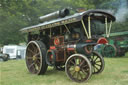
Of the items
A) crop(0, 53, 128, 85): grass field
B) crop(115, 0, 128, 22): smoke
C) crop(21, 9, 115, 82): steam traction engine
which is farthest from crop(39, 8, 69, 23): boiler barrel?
crop(115, 0, 128, 22): smoke

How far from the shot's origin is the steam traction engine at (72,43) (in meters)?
4.91

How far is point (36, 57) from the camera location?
627 cm

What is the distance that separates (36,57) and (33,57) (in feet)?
0.50

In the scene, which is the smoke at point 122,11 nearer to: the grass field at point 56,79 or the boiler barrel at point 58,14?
the grass field at point 56,79

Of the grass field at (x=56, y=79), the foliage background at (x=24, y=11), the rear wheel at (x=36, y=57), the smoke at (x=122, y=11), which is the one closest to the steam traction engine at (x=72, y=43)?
the rear wheel at (x=36, y=57)

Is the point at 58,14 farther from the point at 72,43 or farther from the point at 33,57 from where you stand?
the point at 33,57

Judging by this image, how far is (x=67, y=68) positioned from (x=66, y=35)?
1.28m

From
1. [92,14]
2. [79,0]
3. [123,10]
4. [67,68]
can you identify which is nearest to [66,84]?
[67,68]

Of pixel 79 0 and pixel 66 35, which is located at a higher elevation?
pixel 79 0

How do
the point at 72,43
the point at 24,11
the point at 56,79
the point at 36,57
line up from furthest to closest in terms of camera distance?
the point at 24,11, the point at 36,57, the point at 72,43, the point at 56,79

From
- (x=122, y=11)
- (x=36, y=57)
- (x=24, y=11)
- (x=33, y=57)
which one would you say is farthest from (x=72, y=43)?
(x=24, y=11)

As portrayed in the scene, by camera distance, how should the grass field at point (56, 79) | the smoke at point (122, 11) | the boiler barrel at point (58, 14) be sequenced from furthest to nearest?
the smoke at point (122, 11), the boiler barrel at point (58, 14), the grass field at point (56, 79)

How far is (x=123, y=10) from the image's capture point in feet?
51.8

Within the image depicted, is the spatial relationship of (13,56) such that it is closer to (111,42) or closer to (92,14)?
(111,42)
